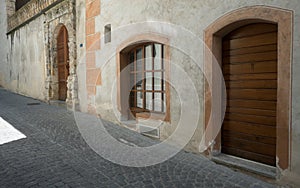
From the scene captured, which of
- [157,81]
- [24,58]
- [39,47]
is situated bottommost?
[157,81]

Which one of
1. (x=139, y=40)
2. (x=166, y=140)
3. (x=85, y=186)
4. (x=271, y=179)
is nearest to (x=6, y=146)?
(x=85, y=186)

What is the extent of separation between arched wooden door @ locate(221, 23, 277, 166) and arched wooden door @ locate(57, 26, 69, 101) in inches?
255

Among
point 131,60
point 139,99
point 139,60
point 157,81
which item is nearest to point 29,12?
point 131,60

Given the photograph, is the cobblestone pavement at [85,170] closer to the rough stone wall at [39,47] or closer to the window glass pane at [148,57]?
the window glass pane at [148,57]

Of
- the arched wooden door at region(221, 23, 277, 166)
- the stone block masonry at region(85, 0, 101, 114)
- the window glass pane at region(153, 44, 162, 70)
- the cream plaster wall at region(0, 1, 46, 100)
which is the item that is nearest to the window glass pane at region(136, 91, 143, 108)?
the window glass pane at region(153, 44, 162, 70)

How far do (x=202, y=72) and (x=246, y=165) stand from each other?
1.42 metres

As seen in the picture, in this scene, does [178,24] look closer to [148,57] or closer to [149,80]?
[148,57]

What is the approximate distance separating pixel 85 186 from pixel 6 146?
7.24ft

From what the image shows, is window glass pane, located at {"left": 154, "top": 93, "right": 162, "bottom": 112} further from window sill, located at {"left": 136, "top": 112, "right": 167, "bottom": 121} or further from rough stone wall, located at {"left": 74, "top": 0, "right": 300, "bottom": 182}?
rough stone wall, located at {"left": 74, "top": 0, "right": 300, "bottom": 182}

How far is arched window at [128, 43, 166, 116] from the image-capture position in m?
4.78

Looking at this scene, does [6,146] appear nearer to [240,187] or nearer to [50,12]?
[240,187]

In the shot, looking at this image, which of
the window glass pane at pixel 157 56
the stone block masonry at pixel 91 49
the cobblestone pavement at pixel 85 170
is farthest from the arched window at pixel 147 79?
the stone block masonry at pixel 91 49

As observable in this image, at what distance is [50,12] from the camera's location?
889 centimetres

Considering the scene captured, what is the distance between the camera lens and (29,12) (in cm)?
1064
